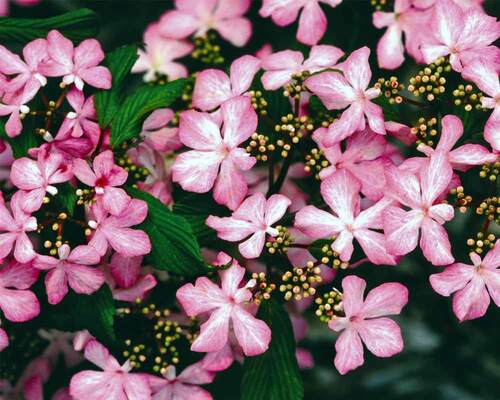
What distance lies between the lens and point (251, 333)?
3.37 ft

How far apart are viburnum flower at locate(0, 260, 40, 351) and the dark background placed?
1.45ft

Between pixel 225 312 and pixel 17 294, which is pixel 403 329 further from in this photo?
pixel 17 294

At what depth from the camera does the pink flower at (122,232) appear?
102 centimetres

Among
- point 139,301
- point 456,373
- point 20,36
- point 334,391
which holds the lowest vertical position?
point 334,391

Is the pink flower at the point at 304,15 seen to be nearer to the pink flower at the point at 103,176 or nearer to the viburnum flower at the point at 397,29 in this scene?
the viburnum flower at the point at 397,29

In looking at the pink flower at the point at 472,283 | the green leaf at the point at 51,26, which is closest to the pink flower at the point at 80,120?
the green leaf at the point at 51,26

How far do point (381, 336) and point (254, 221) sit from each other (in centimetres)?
23

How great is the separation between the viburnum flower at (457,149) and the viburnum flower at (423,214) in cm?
2

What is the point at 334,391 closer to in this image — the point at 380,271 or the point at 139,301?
the point at 380,271

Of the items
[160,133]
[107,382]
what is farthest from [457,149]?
[107,382]

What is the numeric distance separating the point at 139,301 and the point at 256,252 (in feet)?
0.77

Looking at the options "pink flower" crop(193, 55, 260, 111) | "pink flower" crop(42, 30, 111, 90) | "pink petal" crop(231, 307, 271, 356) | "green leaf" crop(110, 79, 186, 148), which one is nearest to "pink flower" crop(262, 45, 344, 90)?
"pink flower" crop(193, 55, 260, 111)

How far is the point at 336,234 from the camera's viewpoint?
1.06m

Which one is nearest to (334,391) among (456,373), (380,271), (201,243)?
(456,373)
